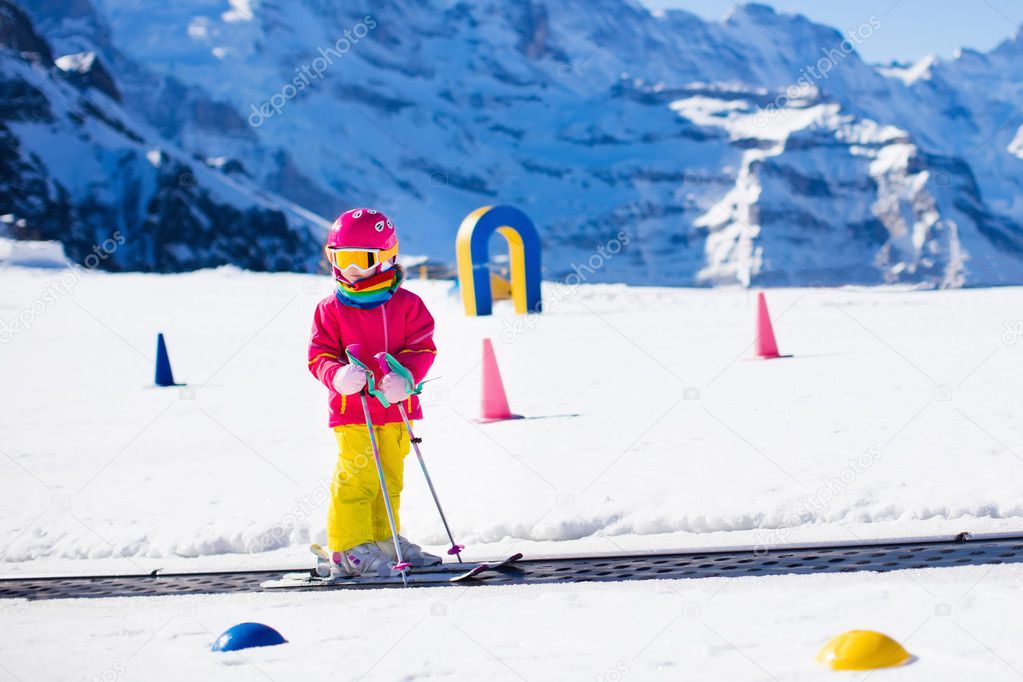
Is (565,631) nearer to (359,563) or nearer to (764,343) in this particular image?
(359,563)

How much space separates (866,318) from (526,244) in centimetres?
845

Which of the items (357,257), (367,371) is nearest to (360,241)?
(357,257)

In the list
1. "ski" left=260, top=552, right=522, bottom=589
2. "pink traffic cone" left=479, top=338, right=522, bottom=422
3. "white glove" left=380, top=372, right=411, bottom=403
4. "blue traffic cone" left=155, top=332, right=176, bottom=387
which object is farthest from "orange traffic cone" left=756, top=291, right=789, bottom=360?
"white glove" left=380, top=372, right=411, bottom=403

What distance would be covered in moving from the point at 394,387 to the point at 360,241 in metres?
0.58

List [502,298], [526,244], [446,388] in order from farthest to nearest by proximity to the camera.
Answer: [502,298]
[526,244]
[446,388]

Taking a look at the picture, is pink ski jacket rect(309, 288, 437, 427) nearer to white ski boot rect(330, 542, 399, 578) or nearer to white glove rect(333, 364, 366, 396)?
white glove rect(333, 364, 366, 396)

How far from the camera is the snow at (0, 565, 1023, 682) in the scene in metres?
2.83

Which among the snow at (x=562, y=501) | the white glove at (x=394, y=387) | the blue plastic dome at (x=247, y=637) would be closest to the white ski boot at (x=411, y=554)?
the snow at (x=562, y=501)

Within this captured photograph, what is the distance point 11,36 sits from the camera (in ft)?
333

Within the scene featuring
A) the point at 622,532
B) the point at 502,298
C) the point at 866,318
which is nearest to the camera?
the point at 622,532

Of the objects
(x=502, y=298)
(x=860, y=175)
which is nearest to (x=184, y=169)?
(x=502, y=298)

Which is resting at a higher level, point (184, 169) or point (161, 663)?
point (184, 169)

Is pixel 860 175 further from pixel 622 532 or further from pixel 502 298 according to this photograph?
pixel 622 532

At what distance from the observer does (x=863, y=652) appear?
268 cm
